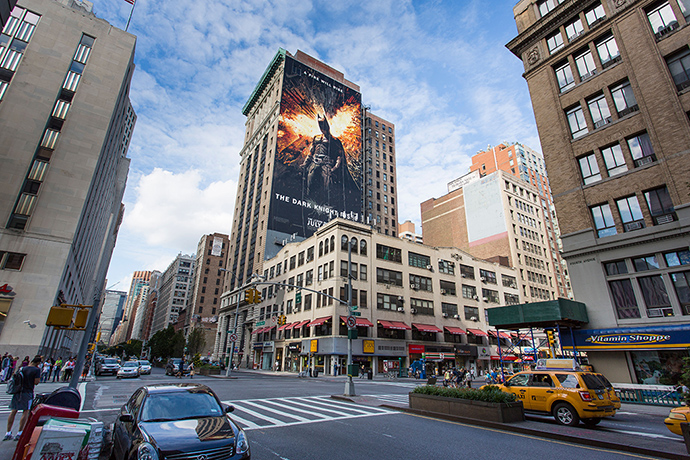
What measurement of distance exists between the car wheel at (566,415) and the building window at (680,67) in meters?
20.9

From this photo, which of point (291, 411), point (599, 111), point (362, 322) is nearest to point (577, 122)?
point (599, 111)

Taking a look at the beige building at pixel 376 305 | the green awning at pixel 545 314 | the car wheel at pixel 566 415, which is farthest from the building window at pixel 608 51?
the beige building at pixel 376 305

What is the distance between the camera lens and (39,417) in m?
5.96

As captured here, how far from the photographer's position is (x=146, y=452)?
520 cm

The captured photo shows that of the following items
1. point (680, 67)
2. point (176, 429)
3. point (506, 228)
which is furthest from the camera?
point (506, 228)

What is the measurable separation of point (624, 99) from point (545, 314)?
49.1 feet

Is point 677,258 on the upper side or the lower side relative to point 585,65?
lower

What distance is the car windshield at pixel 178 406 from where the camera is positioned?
20.9 feet

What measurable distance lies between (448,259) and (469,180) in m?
36.3

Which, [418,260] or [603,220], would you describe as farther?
[418,260]

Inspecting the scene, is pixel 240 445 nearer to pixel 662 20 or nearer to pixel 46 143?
pixel 662 20

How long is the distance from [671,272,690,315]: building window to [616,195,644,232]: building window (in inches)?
126

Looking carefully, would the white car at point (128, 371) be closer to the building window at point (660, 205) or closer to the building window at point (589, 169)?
the building window at point (589, 169)

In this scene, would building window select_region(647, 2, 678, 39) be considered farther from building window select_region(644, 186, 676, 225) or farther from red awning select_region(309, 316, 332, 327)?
red awning select_region(309, 316, 332, 327)
